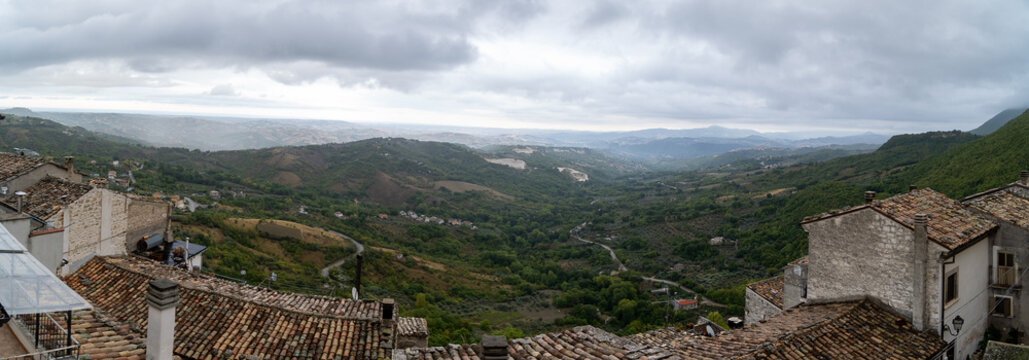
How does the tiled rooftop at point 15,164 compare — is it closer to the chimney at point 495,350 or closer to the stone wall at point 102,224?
the stone wall at point 102,224

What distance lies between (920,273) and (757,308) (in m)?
6.24

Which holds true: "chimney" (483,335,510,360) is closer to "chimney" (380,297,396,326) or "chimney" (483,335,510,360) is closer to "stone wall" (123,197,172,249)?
"chimney" (380,297,396,326)

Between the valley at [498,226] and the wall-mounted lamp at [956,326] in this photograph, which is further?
the valley at [498,226]

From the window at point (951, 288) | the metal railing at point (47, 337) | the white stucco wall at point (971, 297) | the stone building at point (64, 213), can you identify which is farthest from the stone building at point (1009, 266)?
the stone building at point (64, 213)

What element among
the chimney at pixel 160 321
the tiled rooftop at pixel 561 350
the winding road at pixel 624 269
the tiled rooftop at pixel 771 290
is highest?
the chimney at pixel 160 321

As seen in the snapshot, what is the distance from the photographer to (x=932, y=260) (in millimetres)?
10500

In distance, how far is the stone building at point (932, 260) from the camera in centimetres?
1066

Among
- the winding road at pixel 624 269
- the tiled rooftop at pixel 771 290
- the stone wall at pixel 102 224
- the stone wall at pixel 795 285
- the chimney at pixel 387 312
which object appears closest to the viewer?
the chimney at pixel 387 312

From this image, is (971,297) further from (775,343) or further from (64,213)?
(64,213)

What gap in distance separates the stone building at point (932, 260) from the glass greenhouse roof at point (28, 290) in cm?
1380

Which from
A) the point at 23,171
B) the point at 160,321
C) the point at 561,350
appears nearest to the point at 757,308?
the point at 561,350

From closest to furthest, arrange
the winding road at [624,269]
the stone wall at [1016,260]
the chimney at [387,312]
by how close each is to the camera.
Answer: the chimney at [387,312], the stone wall at [1016,260], the winding road at [624,269]

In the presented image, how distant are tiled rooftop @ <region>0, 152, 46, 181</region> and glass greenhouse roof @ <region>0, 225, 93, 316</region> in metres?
14.5

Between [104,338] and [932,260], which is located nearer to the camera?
[104,338]
